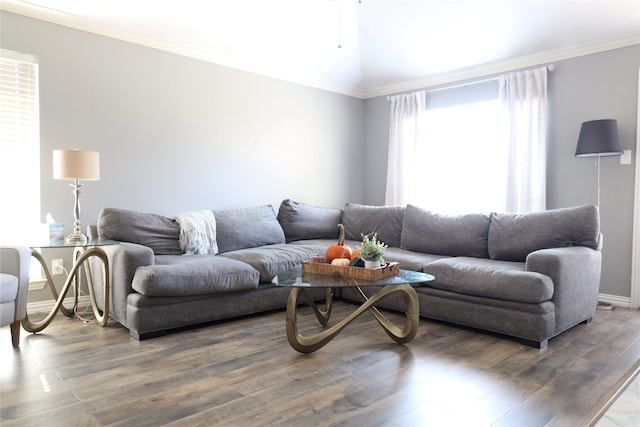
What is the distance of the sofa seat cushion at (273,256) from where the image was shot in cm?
346

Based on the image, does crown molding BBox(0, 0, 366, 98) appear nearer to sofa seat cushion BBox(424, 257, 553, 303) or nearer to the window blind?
the window blind

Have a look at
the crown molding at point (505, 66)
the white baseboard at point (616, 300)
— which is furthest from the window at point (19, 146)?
the white baseboard at point (616, 300)

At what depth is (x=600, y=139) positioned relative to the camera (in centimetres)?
362

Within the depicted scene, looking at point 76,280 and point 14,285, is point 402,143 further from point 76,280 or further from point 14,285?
point 14,285

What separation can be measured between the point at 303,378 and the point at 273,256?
144cm

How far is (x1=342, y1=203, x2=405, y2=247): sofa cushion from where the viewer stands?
14.5ft

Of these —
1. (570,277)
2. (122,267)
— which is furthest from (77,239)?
(570,277)

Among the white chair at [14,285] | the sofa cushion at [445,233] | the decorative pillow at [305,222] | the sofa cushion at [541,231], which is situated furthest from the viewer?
the decorative pillow at [305,222]

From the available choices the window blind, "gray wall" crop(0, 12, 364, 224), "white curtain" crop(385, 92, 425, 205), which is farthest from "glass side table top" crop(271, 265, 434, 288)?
"white curtain" crop(385, 92, 425, 205)

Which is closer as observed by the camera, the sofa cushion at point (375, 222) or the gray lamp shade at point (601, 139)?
the gray lamp shade at point (601, 139)

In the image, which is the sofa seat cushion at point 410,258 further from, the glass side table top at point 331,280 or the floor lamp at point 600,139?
the floor lamp at point 600,139

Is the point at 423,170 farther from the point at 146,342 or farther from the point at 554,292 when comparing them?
the point at 146,342

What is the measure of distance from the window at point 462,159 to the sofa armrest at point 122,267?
10.3 feet

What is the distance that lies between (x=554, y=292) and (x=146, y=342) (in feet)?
8.64
